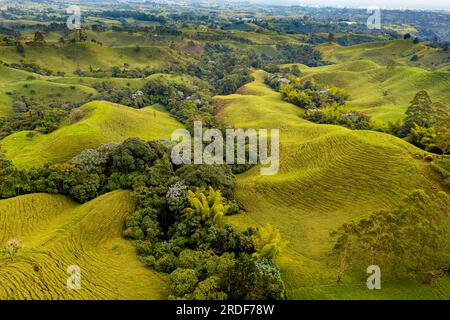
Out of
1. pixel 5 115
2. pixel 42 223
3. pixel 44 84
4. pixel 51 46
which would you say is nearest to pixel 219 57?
pixel 51 46

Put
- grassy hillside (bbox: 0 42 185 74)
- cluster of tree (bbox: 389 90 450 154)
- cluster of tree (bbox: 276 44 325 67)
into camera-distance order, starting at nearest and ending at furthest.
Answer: cluster of tree (bbox: 389 90 450 154) < grassy hillside (bbox: 0 42 185 74) < cluster of tree (bbox: 276 44 325 67)

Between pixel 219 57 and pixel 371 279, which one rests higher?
pixel 219 57

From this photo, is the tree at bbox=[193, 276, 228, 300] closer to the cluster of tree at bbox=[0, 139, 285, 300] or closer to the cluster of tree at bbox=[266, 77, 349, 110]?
the cluster of tree at bbox=[0, 139, 285, 300]

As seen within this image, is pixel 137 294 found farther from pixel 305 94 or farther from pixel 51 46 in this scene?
pixel 51 46

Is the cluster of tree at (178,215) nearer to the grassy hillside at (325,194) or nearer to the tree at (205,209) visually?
the tree at (205,209)

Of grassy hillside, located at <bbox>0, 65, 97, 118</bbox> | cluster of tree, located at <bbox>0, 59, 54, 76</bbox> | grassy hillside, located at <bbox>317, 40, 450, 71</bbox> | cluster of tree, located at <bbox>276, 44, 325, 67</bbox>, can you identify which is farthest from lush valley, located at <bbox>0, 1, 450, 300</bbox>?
cluster of tree, located at <bbox>276, 44, 325, 67</bbox>
